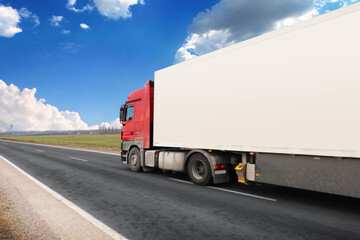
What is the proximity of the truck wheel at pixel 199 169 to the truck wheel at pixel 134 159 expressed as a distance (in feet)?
9.76

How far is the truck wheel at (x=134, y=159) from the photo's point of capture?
9867 millimetres

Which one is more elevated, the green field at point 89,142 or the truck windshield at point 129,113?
the truck windshield at point 129,113

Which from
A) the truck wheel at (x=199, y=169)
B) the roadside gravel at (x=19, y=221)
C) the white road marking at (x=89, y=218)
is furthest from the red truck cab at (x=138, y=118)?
the roadside gravel at (x=19, y=221)

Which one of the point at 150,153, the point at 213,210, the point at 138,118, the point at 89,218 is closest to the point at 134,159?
the point at 150,153

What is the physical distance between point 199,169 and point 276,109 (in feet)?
10.8

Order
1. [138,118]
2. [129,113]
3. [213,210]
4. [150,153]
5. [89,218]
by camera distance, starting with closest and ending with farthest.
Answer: [89,218] < [213,210] < [150,153] < [138,118] < [129,113]

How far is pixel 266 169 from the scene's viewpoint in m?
5.68

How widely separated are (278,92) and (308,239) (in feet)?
10.0

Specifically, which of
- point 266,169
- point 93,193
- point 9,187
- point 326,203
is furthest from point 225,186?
point 9,187

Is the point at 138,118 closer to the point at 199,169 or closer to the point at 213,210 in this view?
the point at 199,169

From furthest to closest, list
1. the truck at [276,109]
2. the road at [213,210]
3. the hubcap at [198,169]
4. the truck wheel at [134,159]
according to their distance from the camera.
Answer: the truck wheel at [134,159] < the hubcap at [198,169] < the truck at [276,109] < the road at [213,210]

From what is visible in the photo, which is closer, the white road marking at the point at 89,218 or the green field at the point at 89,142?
the white road marking at the point at 89,218

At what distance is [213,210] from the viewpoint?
500cm

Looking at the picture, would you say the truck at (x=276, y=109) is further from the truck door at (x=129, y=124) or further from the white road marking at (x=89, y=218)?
the white road marking at (x=89, y=218)
